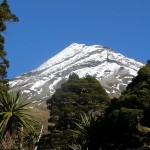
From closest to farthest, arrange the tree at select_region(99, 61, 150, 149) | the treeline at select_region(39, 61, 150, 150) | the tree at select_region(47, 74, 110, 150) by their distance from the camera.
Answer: the tree at select_region(99, 61, 150, 149) → the treeline at select_region(39, 61, 150, 150) → the tree at select_region(47, 74, 110, 150)

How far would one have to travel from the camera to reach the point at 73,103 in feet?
148

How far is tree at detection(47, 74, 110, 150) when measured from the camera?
42844 mm

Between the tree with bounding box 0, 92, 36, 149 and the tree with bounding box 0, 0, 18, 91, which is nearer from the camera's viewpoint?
the tree with bounding box 0, 92, 36, 149

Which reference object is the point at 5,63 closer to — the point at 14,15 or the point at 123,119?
the point at 14,15

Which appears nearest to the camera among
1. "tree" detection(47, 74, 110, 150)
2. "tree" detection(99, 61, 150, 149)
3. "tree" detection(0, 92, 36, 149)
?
"tree" detection(0, 92, 36, 149)

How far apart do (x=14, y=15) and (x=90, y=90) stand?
15.2 metres

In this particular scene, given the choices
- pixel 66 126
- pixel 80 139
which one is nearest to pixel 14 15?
pixel 80 139

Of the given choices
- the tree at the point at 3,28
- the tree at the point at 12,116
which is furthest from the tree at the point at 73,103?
the tree at the point at 12,116

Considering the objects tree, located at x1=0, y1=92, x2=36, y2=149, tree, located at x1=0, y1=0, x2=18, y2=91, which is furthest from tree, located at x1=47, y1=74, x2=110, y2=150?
tree, located at x1=0, y1=92, x2=36, y2=149

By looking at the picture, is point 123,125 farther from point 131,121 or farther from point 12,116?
point 12,116

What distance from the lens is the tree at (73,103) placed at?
4284 cm

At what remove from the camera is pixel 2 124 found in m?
18.5

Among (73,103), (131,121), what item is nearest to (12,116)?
(131,121)

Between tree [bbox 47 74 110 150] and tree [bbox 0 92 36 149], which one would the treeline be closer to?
tree [bbox 0 92 36 149]
